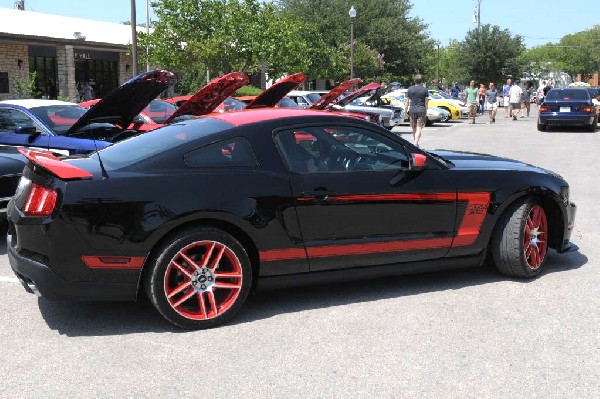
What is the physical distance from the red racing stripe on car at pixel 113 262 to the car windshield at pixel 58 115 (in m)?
5.53

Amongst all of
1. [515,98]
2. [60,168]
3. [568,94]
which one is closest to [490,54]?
[515,98]

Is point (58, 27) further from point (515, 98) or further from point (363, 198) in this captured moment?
point (363, 198)

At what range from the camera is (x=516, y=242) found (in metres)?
5.29

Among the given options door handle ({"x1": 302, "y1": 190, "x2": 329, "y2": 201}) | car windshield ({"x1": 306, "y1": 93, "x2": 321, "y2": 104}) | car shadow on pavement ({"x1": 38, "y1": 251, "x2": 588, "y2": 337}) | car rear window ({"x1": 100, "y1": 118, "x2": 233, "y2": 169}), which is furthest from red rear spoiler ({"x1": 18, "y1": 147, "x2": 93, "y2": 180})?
car windshield ({"x1": 306, "y1": 93, "x2": 321, "y2": 104})

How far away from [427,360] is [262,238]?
1.35m

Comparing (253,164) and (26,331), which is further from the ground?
(253,164)

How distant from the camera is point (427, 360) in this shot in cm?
390

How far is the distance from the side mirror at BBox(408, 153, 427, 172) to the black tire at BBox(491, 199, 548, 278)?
878 millimetres

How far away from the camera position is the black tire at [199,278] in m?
4.25

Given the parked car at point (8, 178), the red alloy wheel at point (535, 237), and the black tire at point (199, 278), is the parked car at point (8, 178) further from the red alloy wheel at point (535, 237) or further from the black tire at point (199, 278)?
the red alloy wheel at point (535, 237)

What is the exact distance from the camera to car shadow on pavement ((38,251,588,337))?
14.7 ft

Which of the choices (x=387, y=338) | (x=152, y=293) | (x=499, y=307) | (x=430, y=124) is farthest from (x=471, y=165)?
(x=430, y=124)

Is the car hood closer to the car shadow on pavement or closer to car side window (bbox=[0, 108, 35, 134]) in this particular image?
the car shadow on pavement

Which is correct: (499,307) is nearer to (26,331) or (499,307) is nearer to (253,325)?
(253,325)
